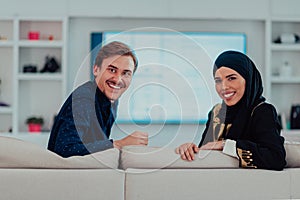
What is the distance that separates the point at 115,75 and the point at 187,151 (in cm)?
39

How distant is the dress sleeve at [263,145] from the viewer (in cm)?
176

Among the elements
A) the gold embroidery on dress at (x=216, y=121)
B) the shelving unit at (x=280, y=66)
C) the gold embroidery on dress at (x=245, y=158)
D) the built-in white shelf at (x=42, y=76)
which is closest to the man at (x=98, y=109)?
the gold embroidery on dress at (x=216, y=121)

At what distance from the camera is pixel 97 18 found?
5777mm

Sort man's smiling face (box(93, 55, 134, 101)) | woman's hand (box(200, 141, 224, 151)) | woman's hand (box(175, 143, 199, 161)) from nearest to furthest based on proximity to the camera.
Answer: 1. man's smiling face (box(93, 55, 134, 101))
2. woman's hand (box(175, 143, 199, 161))
3. woman's hand (box(200, 141, 224, 151))

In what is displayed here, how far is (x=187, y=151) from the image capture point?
5.56ft

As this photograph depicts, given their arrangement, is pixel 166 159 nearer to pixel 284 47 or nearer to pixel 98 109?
pixel 98 109

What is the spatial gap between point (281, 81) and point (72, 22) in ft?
7.53

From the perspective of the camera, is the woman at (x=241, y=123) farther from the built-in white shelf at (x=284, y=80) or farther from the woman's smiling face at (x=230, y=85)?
the built-in white shelf at (x=284, y=80)

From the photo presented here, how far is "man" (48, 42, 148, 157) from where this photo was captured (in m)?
1.47

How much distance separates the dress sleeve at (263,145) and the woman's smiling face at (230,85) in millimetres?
93

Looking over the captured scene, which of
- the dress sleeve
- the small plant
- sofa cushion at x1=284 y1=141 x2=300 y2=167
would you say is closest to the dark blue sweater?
the dress sleeve

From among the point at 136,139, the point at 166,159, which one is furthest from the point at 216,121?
the point at 136,139

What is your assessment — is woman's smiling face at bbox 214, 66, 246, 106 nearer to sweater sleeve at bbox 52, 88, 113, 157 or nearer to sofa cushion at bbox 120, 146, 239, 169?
sofa cushion at bbox 120, 146, 239, 169

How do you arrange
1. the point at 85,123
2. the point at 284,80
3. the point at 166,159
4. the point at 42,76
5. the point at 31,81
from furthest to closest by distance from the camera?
1. the point at 31,81
2. the point at 284,80
3. the point at 42,76
4. the point at 166,159
5. the point at 85,123
